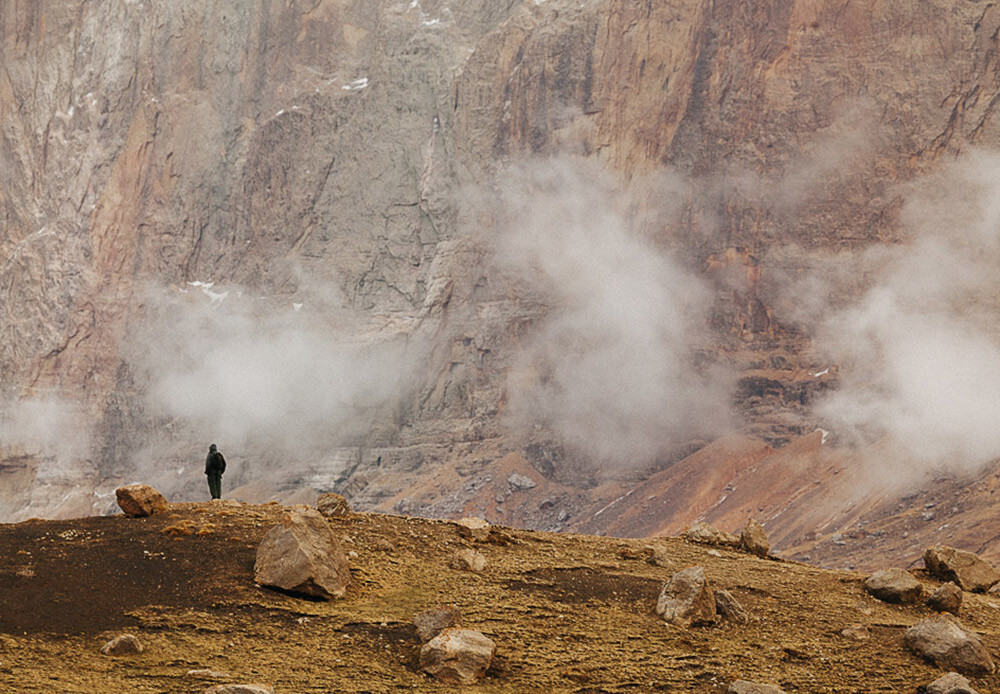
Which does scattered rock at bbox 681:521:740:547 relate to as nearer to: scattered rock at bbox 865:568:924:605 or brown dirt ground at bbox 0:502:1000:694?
brown dirt ground at bbox 0:502:1000:694

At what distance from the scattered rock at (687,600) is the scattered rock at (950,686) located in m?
3.92

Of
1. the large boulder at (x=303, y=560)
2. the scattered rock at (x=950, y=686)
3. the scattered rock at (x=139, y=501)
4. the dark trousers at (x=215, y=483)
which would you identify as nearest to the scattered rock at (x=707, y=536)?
the scattered rock at (x=950, y=686)

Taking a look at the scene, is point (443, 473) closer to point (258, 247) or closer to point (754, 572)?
point (258, 247)

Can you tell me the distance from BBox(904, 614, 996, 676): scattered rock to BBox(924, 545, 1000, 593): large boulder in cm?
664

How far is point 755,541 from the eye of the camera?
33.3 metres

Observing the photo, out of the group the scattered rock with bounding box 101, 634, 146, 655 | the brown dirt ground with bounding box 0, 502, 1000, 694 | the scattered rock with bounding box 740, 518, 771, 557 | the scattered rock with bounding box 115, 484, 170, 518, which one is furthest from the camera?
the scattered rock with bounding box 740, 518, 771, 557

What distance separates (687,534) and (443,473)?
104 meters

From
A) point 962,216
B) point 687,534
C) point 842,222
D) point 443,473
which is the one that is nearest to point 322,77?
point 443,473

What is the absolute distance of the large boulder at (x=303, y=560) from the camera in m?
23.0

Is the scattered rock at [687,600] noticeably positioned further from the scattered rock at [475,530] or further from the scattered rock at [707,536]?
the scattered rock at [707,536]

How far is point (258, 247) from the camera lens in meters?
164

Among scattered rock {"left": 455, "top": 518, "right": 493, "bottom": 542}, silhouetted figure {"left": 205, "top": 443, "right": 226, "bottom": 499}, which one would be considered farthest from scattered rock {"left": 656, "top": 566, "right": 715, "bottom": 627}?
silhouetted figure {"left": 205, "top": 443, "right": 226, "bottom": 499}

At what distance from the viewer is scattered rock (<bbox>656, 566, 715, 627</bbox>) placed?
2400 cm

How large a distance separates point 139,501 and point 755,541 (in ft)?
49.7
